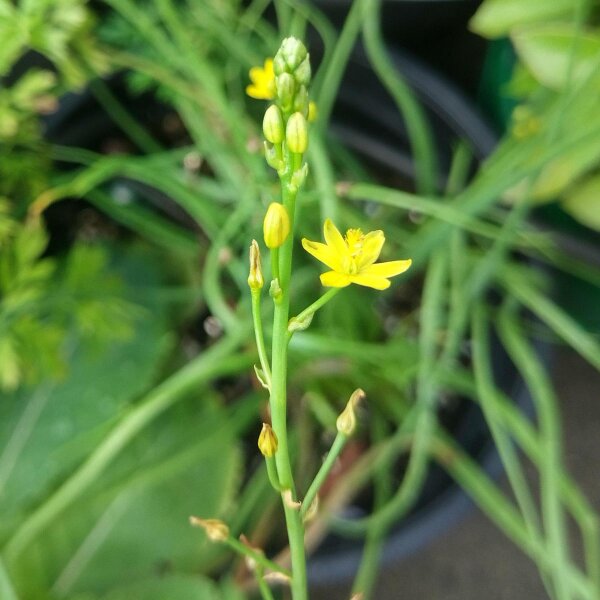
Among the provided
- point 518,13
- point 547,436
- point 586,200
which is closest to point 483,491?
point 547,436

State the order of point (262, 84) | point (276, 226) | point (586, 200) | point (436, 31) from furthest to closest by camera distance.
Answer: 1. point (436, 31)
2. point (586, 200)
3. point (262, 84)
4. point (276, 226)

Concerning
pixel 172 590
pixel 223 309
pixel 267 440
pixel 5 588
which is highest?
pixel 267 440

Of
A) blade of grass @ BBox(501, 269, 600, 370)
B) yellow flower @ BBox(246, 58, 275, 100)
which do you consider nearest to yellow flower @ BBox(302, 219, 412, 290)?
yellow flower @ BBox(246, 58, 275, 100)

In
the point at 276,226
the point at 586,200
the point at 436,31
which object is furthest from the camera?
the point at 436,31

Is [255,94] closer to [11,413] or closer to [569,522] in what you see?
[11,413]

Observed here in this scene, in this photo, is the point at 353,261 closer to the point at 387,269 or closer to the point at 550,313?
the point at 387,269

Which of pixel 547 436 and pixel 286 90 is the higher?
pixel 286 90
